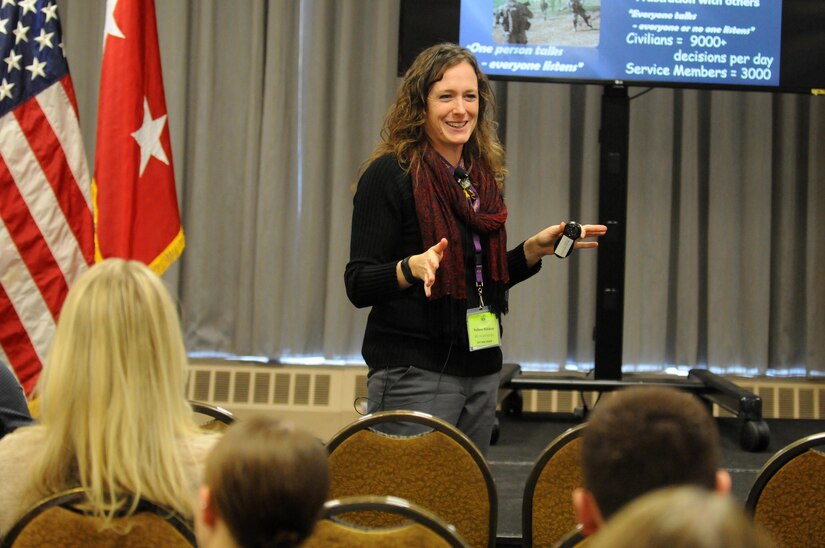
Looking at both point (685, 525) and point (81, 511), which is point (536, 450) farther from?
point (685, 525)

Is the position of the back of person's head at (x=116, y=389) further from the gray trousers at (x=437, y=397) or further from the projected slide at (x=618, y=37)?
the projected slide at (x=618, y=37)

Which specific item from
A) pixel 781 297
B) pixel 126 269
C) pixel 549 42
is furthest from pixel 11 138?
pixel 781 297

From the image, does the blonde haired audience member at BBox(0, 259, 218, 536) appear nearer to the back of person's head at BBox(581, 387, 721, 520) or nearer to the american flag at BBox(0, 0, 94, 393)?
the back of person's head at BBox(581, 387, 721, 520)

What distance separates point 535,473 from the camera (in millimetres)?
2318

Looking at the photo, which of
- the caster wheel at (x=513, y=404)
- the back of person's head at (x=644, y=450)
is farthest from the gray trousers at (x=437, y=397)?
the caster wheel at (x=513, y=404)

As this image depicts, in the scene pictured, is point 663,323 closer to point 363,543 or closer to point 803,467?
point 803,467

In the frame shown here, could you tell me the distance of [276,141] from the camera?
5660 mm

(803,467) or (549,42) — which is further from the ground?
(549,42)

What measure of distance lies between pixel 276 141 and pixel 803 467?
4013 mm

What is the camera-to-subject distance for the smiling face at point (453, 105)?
2.63m

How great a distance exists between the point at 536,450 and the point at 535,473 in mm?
2593

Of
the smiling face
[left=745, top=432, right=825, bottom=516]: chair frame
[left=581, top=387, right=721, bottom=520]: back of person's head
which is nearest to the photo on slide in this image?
the smiling face

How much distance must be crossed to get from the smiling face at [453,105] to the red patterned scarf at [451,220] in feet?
0.23

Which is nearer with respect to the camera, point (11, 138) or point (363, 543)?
point (363, 543)
